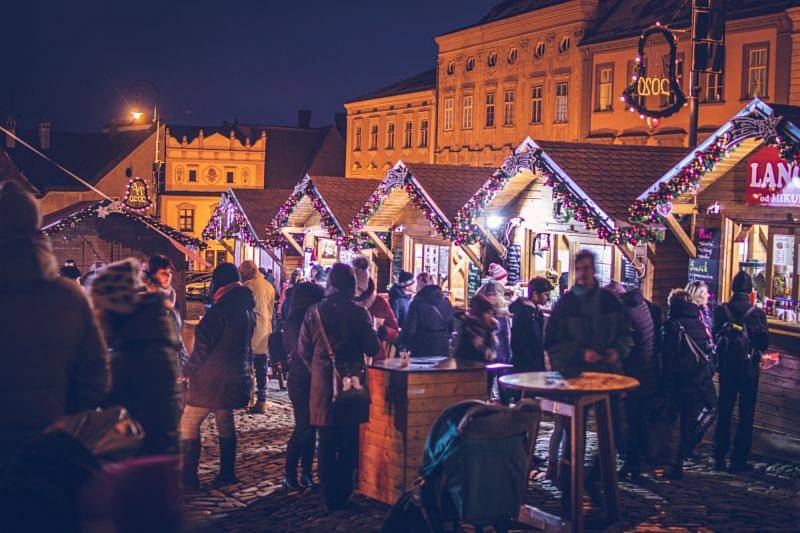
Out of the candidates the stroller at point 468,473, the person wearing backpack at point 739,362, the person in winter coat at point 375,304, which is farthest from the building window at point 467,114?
the stroller at point 468,473

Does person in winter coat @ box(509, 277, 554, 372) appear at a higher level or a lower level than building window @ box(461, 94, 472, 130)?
lower

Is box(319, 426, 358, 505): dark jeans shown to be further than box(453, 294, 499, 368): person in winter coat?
No

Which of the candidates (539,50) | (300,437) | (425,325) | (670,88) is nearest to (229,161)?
(539,50)

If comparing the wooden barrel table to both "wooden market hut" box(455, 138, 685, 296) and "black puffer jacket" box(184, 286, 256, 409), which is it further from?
"wooden market hut" box(455, 138, 685, 296)

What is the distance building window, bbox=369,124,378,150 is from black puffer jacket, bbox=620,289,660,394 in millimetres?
43684

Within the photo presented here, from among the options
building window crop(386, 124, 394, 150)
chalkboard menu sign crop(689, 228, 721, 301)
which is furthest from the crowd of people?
building window crop(386, 124, 394, 150)

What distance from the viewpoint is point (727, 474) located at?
10266 millimetres

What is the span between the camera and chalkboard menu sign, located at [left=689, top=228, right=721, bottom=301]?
13602mm

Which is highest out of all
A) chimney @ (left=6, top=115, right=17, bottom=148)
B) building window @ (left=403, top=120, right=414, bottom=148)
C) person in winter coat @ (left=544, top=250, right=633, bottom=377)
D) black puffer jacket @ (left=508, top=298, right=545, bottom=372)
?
chimney @ (left=6, top=115, right=17, bottom=148)

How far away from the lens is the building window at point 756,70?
2995cm

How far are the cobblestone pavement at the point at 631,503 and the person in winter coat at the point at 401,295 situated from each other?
11.3ft

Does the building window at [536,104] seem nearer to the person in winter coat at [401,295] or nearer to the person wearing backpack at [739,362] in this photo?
the person in winter coat at [401,295]

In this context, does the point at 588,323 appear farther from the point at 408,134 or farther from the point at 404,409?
the point at 408,134

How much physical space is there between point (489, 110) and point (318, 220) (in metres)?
21.3
